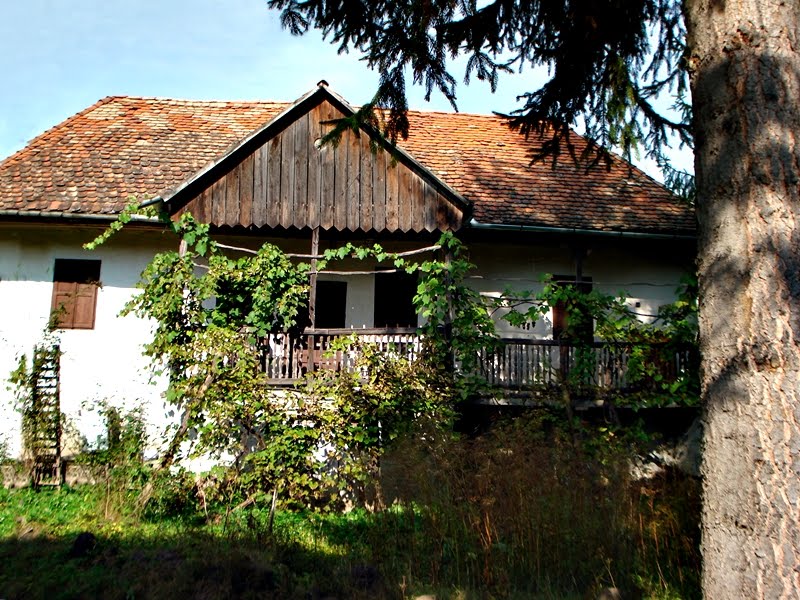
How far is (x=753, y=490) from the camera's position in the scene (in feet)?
10.9

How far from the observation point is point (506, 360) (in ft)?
34.0

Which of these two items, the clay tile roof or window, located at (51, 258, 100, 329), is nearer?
window, located at (51, 258, 100, 329)

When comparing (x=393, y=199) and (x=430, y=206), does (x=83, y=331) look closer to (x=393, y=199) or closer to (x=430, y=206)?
(x=393, y=199)

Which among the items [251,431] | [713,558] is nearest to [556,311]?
[251,431]

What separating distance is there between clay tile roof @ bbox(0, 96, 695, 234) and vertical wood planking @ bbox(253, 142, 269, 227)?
4.29 ft

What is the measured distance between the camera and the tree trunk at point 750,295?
10.7 feet

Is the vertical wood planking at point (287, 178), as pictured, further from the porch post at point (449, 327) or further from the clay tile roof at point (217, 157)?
the porch post at point (449, 327)

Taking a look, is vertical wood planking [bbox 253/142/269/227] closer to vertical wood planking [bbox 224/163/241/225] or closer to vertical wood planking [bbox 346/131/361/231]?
vertical wood planking [bbox 224/163/241/225]

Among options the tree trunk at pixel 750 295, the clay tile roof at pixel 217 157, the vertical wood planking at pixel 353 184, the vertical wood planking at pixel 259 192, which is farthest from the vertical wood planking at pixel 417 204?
the tree trunk at pixel 750 295

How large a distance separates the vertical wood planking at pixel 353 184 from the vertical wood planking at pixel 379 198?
0.25 metres

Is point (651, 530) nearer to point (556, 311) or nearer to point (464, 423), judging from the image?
point (464, 423)

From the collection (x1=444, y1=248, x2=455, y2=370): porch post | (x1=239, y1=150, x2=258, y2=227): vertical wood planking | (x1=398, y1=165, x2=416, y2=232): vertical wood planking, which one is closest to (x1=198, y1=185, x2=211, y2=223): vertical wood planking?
(x1=239, y1=150, x2=258, y2=227): vertical wood planking

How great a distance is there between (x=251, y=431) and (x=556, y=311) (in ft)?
20.2

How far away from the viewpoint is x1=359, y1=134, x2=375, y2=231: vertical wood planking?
10.6 metres
